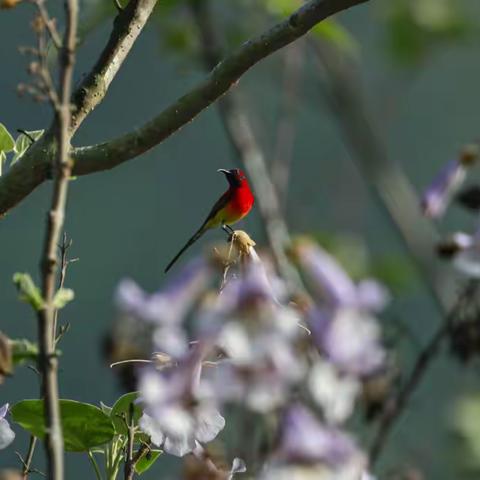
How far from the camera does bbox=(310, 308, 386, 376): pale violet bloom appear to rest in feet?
2.16

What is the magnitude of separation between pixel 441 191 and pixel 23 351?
0.67 meters

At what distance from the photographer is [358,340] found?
672 millimetres

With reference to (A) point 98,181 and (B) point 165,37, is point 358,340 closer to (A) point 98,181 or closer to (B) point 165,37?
(B) point 165,37

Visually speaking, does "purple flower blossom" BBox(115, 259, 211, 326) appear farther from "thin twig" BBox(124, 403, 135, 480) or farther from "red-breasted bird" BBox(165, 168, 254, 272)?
"red-breasted bird" BBox(165, 168, 254, 272)

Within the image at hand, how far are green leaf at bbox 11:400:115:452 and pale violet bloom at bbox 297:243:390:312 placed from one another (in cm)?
29

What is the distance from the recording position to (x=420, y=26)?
130 inches

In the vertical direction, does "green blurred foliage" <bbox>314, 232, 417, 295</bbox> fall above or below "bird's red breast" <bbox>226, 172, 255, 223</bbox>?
above

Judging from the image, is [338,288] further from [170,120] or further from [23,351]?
[170,120]

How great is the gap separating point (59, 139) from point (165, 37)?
230cm

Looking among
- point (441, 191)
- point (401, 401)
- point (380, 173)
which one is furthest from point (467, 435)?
point (401, 401)

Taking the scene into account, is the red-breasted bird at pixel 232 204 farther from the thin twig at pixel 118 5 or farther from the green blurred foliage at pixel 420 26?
the green blurred foliage at pixel 420 26

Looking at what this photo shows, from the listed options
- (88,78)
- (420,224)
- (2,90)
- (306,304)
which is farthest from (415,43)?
(306,304)

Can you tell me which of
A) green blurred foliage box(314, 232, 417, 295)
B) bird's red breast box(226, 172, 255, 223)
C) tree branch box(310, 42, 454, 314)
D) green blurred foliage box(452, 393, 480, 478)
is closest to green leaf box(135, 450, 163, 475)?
bird's red breast box(226, 172, 255, 223)

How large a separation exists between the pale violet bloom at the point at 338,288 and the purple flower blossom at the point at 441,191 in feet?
1.92
